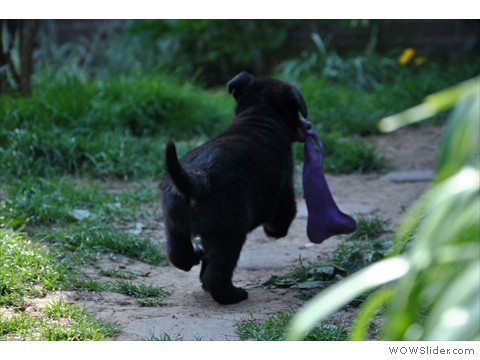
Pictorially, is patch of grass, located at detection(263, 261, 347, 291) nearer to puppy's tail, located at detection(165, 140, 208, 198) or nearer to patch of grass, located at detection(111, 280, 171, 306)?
patch of grass, located at detection(111, 280, 171, 306)

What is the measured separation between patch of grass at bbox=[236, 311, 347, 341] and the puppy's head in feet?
4.96

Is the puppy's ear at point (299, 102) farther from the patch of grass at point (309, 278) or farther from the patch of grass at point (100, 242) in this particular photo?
the patch of grass at point (100, 242)

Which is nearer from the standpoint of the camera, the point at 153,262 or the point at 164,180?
the point at 164,180

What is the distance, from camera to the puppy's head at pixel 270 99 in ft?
15.6

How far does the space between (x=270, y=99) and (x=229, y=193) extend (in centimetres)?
103

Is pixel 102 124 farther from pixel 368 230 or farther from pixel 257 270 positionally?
pixel 368 230

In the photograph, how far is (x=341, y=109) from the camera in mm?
8492

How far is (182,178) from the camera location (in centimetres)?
375

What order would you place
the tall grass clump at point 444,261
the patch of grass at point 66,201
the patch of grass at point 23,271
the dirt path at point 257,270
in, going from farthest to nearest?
the patch of grass at point 66,201 → the patch of grass at point 23,271 → the dirt path at point 257,270 → the tall grass clump at point 444,261

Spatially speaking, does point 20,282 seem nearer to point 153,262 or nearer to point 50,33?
point 153,262

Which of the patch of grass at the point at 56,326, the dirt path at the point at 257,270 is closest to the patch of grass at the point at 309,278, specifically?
the dirt path at the point at 257,270

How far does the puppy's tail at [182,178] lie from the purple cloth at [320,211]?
3.24 feet
